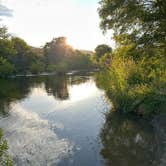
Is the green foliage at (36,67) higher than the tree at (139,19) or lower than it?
lower

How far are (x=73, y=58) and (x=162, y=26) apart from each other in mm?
96048

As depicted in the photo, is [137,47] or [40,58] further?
[40,58]

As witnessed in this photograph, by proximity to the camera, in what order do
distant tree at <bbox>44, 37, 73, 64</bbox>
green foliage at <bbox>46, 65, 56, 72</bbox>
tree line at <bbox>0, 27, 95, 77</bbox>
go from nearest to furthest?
tree line at <bbox>0, 27, 95, 77</bbox>, green foliage at <bbox>46, 65, 56, 72</bbox>, distant tree at <bbox>44, 37, 73, 64</bbox>

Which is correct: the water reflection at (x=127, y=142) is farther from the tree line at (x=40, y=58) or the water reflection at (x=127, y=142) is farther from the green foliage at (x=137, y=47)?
the tree line at (x=40, y=58)

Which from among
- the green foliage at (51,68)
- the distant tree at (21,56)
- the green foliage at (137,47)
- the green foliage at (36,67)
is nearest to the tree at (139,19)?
the green foliage at (137,47)

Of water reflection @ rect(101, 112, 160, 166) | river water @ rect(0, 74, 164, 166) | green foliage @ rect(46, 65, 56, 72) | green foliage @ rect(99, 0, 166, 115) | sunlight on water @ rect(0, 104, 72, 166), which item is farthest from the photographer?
green foliage @ rect(46, 65, 56, 72)

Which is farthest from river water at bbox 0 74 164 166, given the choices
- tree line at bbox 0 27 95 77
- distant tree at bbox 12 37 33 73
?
distant tree at bbox 12 37 33 73

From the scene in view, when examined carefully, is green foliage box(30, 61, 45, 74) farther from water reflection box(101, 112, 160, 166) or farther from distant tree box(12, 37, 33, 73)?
water reflection box(101, 112, 160, 166)

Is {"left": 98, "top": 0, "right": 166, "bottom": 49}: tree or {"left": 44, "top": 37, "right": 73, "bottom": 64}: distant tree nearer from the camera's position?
{"left": 98, "top": 0, "right": 166, "bottom": 49}: tree

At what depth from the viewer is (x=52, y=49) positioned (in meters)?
110

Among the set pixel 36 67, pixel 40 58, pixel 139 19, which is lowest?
pixel 36 67

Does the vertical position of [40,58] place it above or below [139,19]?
below

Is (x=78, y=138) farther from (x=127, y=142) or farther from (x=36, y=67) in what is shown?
(x=36, y=67)

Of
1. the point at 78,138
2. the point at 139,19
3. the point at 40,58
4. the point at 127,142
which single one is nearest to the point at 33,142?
the point at 78,138
